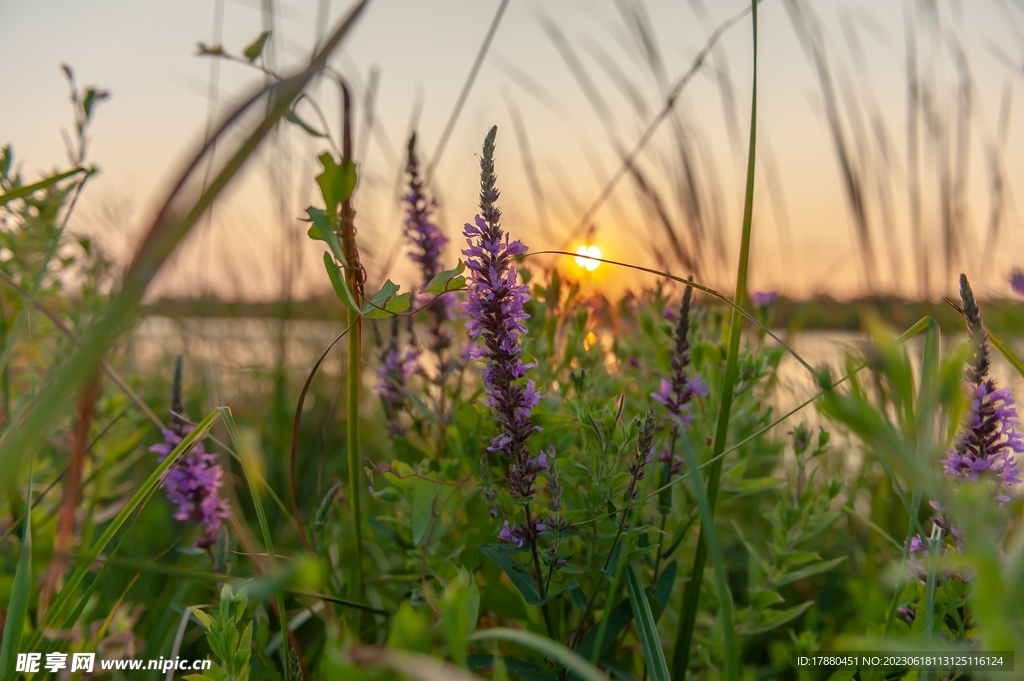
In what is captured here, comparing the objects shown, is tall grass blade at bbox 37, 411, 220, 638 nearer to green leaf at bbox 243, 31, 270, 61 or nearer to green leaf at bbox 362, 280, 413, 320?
green leaf at bbox 362, 280, 413, 320

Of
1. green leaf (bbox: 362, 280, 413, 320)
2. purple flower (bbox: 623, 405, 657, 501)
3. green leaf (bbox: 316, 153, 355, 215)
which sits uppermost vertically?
green leaf (bbox: 316, 153, 355, 215)

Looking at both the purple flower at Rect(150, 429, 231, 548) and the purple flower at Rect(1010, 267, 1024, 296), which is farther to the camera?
the purple flower at Rect(1010, 267, 1024, 296)

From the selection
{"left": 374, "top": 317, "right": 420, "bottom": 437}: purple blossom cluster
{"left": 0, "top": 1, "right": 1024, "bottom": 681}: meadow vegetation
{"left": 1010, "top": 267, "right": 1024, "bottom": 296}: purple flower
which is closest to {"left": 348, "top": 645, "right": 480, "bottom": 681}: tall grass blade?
{"left": 0, "top": 1, "right": 1024, "bottom": 681}: meadow vegetation

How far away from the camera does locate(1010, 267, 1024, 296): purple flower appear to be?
1755 millimetres

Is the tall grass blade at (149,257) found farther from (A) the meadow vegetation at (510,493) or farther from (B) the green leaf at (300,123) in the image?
(B) the green leaf at (300,123)

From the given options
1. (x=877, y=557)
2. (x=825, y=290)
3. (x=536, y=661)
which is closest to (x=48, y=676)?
(x=536, y=661)

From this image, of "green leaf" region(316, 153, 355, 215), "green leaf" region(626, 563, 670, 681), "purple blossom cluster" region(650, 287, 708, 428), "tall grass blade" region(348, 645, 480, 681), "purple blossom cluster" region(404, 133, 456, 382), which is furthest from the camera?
"purple blossom cluster" region(404, 133, 456, 382)

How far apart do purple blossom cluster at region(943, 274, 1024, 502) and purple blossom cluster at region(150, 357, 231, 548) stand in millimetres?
1026

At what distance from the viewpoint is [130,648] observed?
1.06 m

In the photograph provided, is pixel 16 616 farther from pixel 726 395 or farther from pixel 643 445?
pixel 726 395

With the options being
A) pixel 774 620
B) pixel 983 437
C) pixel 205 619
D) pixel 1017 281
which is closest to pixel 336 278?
pixel 205 619

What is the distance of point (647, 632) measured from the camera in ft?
2.53

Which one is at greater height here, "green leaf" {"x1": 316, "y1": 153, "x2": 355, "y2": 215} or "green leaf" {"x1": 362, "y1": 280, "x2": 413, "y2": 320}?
"green leaf" {"x1": 316, "y1": 153, "x2": 355, "y2": 215}

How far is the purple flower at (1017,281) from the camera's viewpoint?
175 centimetres
